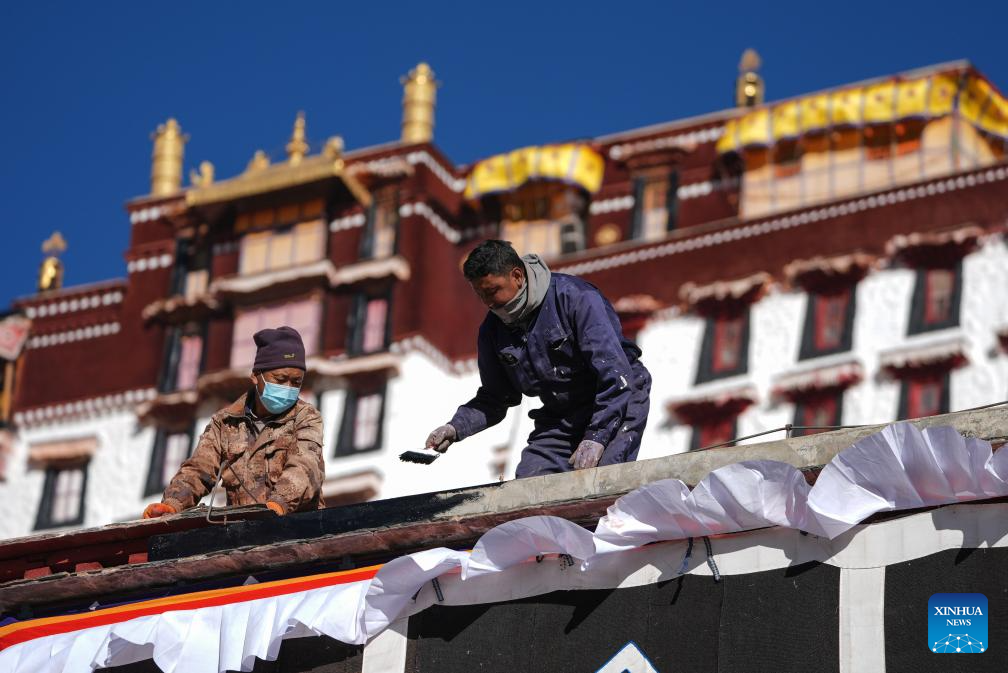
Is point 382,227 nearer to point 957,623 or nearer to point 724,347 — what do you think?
point 724,347

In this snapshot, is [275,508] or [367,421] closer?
[275,508]

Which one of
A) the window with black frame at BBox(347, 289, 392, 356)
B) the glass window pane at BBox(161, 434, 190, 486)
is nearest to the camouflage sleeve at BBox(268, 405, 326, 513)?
the window with black frame at BBox(347, 289, 392, 356)

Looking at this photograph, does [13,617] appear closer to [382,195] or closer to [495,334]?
[495,334]

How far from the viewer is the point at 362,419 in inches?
1443

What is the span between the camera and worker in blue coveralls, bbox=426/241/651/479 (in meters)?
10.0

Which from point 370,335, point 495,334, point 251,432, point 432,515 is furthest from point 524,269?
point 370,335

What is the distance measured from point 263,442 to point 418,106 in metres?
29.4

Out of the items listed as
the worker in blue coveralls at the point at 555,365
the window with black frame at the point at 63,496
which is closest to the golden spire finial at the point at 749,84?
the window with black frame at the point at 63,496

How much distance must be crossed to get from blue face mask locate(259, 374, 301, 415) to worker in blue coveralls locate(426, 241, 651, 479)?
3.76 ft

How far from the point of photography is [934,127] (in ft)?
113

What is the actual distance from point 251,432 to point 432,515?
2.03 m

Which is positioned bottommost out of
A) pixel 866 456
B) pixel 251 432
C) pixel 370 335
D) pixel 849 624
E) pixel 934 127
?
pixel 849 624

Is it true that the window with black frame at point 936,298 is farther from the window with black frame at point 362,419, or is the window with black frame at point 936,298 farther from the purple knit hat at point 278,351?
the purple knit hat at point 278,351

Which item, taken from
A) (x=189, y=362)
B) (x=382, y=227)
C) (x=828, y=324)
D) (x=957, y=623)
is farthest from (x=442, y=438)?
(x=189, y=362)
